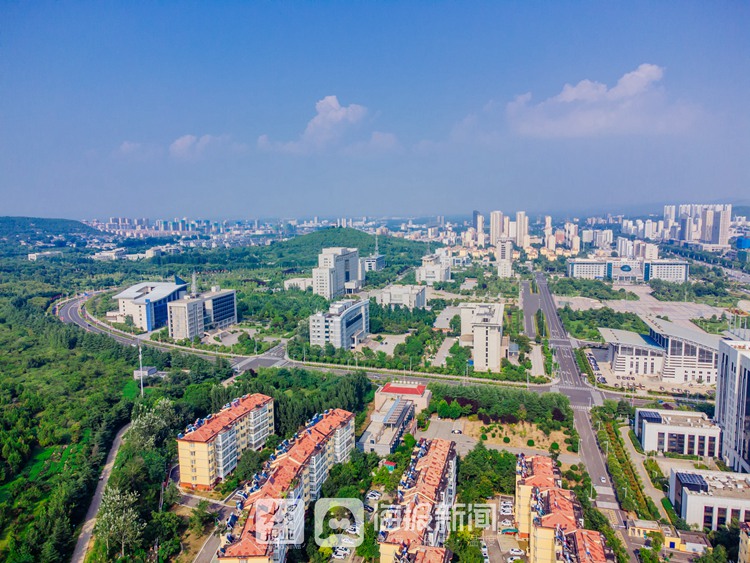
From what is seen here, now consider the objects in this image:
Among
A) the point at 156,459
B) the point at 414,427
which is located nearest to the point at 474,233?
the point at 414,427

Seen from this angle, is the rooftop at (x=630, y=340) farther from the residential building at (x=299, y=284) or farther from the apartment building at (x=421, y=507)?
the residential building at (x=299, y=284)

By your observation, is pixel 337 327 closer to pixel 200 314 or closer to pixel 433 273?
pixel 200 314

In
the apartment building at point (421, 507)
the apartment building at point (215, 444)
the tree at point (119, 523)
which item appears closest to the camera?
the apartment building at point (421, 507)

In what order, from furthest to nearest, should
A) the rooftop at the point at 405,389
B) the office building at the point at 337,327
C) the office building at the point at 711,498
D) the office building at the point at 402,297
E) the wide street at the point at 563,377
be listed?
the office building at the point at 402,297 → the office building at the point at 337,327 → the rooftop at the point at 405,389 → the wide street at the point at 563,377 → the office building at the point at 711,498

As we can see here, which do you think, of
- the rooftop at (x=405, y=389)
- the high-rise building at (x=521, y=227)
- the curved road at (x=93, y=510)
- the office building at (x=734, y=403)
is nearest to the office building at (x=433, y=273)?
the high-rise building at (x=521, y=227)

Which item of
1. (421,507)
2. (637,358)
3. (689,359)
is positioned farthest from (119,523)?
(689,359)

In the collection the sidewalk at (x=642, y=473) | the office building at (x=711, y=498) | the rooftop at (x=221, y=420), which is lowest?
the sidewalk at (x=642, y=473)

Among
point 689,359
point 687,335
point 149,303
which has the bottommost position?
point 689,359
